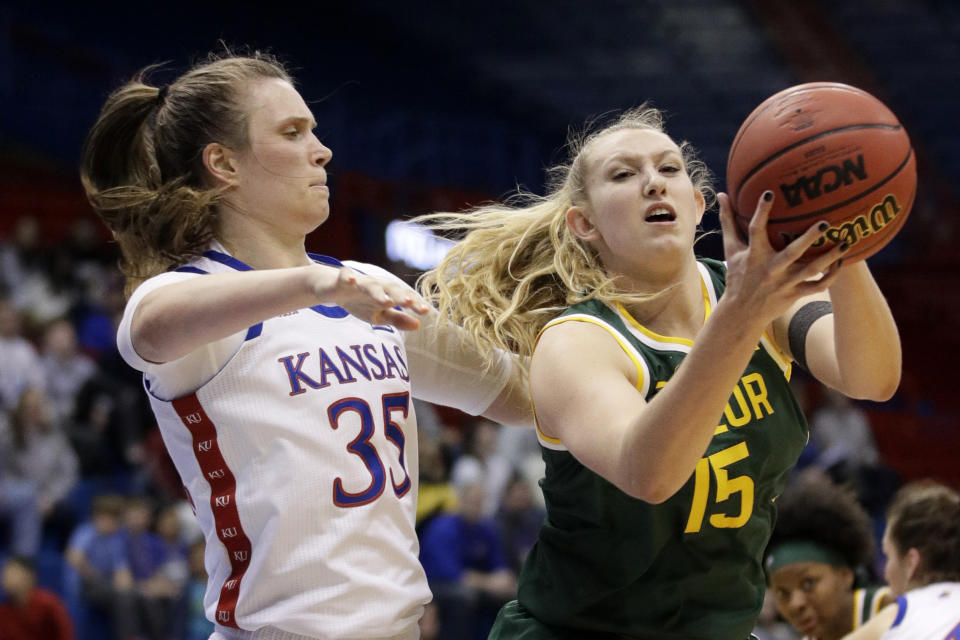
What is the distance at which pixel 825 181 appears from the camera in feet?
6.77

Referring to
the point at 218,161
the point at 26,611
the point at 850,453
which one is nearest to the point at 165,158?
the point at 218,161

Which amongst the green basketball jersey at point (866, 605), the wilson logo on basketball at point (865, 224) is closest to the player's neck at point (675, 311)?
the wilson logo on basketball at point (865, 224)

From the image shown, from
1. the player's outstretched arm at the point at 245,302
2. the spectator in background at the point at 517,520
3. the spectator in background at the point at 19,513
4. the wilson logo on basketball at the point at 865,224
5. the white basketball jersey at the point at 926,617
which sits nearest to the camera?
the wilson logo on basketball at the point at 865,224

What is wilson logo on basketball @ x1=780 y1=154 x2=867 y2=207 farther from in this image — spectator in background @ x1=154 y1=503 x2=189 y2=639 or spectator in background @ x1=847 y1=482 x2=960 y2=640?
spectator in background @ x1=154 y1=503 x2=189 y2=639

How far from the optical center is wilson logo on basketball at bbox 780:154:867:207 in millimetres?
2031

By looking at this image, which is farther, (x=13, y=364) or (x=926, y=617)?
(x=13, y=364)

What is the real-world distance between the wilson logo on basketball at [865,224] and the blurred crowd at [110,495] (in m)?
5.75

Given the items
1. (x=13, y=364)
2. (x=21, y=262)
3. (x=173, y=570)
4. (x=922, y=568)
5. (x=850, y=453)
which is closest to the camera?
(x=922, y=568)

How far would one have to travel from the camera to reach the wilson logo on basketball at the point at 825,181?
203 cm

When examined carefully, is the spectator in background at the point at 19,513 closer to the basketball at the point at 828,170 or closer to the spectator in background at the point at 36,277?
the spectator in background at the point at 36,277

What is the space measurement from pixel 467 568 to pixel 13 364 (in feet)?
11.4

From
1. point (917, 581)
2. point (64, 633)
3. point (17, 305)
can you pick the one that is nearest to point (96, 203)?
point (917, 581)

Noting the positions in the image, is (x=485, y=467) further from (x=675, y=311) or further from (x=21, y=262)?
(x=675, y=311)

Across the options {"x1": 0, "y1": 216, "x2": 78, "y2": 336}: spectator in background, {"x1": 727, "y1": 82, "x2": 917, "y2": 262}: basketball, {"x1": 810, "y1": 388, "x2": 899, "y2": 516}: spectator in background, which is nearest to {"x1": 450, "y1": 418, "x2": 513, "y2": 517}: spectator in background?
{"x1": 810, "y1": 388, "x2": 899, "y2": 516}: spectator in background
